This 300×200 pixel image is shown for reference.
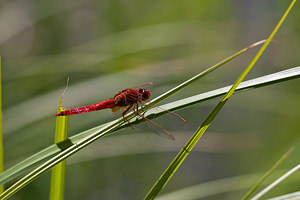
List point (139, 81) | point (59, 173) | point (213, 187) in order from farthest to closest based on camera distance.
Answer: point (139, 81)
point (213, 187)
point (59, 173)

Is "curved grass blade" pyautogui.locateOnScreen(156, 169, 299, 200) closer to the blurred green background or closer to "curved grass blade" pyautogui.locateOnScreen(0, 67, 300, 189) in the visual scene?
the blurred green background

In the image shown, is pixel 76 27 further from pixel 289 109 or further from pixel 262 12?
pixel 289 109

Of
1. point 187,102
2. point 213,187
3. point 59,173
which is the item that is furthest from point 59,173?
point 213,187

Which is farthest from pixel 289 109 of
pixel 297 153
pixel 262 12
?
pixel 262 12

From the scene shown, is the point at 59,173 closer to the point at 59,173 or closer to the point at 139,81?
the point at 59,173

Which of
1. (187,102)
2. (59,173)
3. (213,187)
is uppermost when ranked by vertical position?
(187,102)

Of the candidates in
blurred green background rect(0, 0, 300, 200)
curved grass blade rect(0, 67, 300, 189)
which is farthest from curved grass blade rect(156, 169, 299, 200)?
curved grass blade rect(0, 67, 300, 189)
